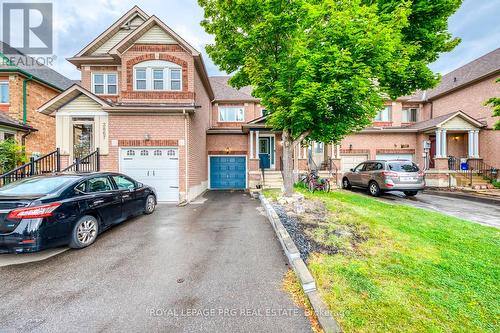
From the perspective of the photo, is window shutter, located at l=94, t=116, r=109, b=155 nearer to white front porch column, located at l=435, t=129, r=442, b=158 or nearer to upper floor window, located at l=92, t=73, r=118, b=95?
upper floor window, located at l=92, t=73, r=118, b=95

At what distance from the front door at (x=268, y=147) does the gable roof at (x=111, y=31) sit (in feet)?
35.5

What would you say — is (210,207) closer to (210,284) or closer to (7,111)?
(210,284)

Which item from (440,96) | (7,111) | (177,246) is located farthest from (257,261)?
(440,96)

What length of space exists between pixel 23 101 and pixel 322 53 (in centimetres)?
1781

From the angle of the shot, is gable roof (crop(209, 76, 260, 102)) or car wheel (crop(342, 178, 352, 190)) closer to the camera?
car wheel (crop(342, 178, 352, 190))

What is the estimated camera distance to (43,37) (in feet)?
39.4

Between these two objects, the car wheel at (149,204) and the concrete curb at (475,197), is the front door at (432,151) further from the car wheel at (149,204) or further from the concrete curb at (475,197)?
the car wheel at (149,204)

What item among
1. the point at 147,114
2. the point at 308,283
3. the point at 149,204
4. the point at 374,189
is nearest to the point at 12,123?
the point at 147,114

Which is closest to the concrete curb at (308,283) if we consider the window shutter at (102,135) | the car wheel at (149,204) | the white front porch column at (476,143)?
the car wheel at (149,204)

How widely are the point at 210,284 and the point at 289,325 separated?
1364 mm

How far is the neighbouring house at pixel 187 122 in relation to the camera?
9.64m

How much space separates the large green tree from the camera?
21.2ft

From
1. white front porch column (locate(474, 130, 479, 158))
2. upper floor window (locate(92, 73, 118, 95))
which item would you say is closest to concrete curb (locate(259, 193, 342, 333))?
upper floor window (locate(92, 73, 118, 95))

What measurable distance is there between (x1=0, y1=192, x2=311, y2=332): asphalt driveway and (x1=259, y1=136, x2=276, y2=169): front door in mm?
11091
